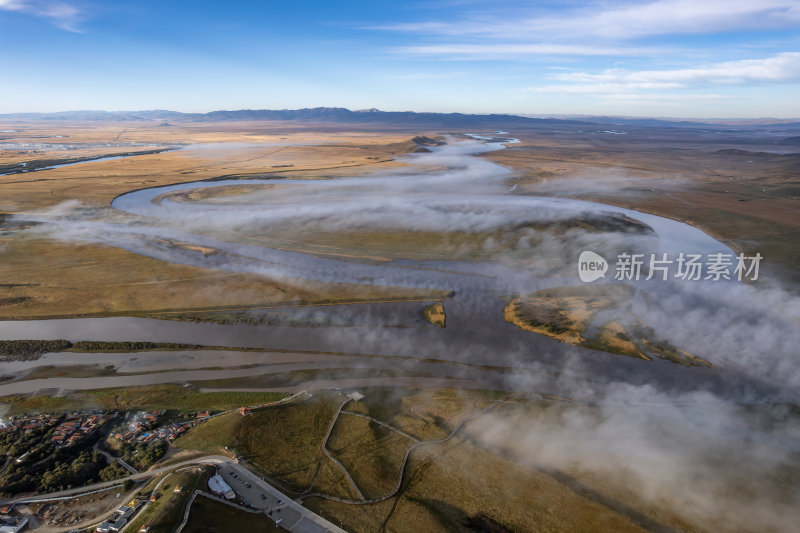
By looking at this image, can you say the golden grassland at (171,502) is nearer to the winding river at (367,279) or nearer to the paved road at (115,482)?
the paved road at (115,482)

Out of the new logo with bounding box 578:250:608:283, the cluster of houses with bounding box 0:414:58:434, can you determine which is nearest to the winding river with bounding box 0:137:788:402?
the new logo with bounding box 578:250:608:283

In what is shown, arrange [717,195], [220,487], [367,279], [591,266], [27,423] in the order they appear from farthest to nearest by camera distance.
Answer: [717,195]
[591,266]
[367,279]
[27,423]
[220,487]

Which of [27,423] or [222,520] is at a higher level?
[27,423]

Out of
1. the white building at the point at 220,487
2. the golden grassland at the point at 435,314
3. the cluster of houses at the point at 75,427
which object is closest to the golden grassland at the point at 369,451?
the white building at the point at 220,487

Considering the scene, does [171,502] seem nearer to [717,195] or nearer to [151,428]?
[151,428]

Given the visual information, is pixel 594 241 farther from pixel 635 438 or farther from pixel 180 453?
pixel 180 453

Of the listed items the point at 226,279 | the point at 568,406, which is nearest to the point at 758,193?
the point at 568,406

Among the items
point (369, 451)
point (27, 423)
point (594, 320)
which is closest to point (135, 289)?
point (27, 423)
